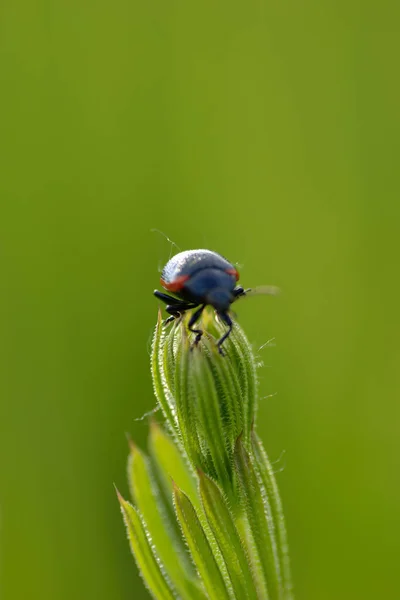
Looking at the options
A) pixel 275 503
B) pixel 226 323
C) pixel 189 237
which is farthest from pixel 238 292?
Result: pixel 189 237

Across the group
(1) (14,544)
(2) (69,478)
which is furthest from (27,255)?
(1) (14,544)

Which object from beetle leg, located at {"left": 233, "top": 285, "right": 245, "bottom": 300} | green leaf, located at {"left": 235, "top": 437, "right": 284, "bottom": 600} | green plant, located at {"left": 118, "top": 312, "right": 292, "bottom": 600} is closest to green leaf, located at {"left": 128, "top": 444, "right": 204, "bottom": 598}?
green plant, located at {"left": 118, "top": 312, "right": 292, "bottom": 600}

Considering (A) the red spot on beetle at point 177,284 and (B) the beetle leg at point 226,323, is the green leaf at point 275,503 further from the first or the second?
(A) the red spot on beetle at point 177,284

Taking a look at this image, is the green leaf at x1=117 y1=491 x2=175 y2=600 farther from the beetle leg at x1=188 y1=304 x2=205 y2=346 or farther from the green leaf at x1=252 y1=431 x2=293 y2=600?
the beetle leg at x1=188 y1=304 x2=205 y2=346

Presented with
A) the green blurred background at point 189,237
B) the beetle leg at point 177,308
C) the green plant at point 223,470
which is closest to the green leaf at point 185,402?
the green plant at point 223,470

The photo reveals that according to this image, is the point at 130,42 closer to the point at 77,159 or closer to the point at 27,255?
the point at 77,159

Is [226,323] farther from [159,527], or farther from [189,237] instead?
[189,237]
